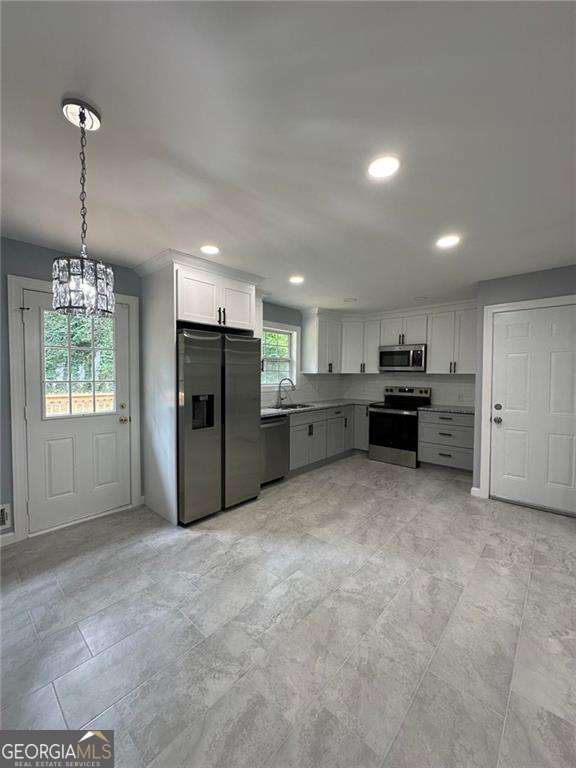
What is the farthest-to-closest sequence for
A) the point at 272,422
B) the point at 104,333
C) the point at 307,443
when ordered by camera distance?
the point at 307,443
the point at 272,422
the point at 104,333

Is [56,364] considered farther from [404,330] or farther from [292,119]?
[404,330]

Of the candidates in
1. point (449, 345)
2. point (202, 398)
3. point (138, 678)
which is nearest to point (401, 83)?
point (202, 398)

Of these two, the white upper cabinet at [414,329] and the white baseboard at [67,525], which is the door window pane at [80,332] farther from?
the white upper cabinet at [414,329]

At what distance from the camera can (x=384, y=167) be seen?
1.56 meters

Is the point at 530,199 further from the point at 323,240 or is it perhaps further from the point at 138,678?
the point at 138,678

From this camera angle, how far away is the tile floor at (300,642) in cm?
121

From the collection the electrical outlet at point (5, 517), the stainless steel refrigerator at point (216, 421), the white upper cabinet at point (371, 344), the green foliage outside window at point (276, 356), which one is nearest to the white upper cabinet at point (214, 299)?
the stainless steel refrigerator at point (216, 421)

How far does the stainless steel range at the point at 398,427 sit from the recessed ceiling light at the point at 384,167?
3753mm

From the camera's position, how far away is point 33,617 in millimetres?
1801

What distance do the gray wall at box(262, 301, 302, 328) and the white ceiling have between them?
7.39 ft

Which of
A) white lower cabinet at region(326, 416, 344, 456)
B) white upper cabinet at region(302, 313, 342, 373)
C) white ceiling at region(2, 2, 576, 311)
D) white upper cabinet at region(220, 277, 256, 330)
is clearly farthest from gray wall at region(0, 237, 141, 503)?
white lower cabinet at region(326, 416, 344, 456)

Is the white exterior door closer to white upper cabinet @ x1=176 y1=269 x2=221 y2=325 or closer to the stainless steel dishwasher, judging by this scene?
the stainless steel dishwasher

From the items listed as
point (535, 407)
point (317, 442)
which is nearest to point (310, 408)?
point (317, 442)

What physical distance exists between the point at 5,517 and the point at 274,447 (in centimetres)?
257
